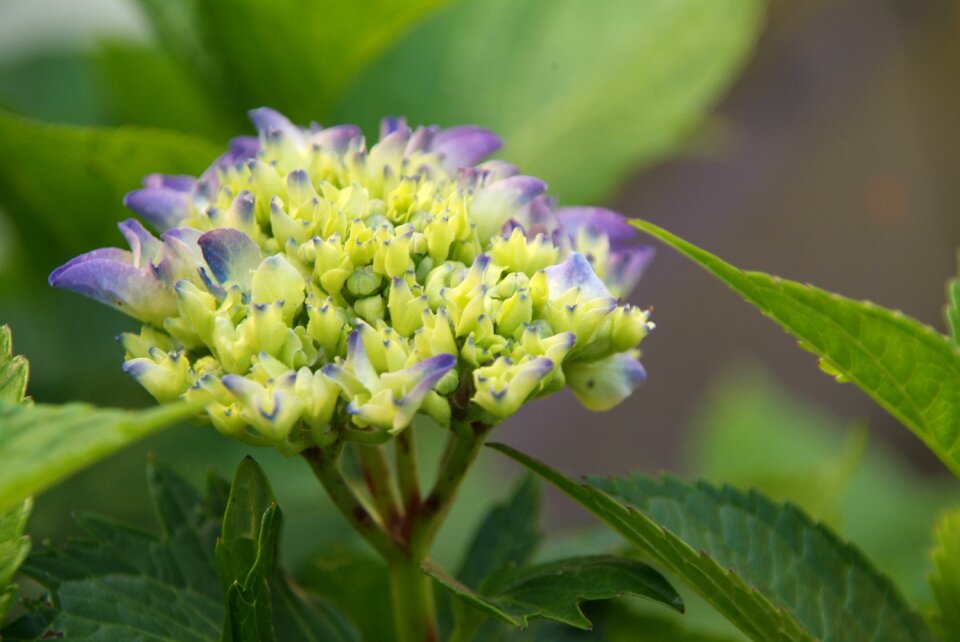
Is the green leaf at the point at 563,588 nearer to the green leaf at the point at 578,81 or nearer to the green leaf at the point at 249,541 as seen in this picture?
the green leaf at the point at 249,541

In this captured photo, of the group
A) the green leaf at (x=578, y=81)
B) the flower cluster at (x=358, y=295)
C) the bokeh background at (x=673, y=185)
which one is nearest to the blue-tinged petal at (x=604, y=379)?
the flower cluster at (x=358, y=295)

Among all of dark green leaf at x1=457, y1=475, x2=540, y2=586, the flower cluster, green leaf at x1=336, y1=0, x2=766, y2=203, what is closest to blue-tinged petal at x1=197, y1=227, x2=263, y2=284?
the flower cluster

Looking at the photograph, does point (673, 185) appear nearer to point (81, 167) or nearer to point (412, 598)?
point (81, 167)

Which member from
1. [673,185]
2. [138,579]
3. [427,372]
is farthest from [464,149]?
[673,185]

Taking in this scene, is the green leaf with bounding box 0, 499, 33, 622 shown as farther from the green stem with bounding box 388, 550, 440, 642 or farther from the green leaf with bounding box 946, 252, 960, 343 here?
the green leaf with bounding box 946, 252, 960, 343

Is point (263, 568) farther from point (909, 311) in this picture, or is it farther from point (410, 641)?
point (909, 311)

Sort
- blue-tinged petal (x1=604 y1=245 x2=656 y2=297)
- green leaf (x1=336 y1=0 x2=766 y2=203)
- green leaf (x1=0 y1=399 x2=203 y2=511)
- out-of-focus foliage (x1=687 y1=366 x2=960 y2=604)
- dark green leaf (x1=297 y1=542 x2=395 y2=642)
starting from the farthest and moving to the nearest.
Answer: out-of-focus foliage (x1=687 y1=366 x2=960 y2=604), green leaf (x1=336 y1=0 x2=766 y2=203), dark green leaf (x1=297 y1=542 x2=395 y2=642), blue-tinged petal (x1=604 y1=245 x2=656 y2=297), green leaf (x1=0 y1=399 x2=203 y2=511)
